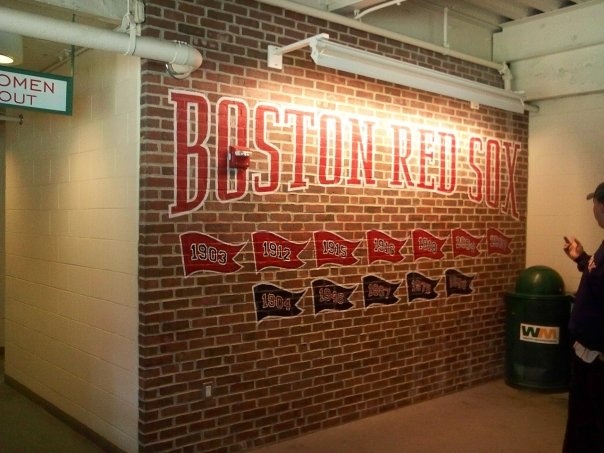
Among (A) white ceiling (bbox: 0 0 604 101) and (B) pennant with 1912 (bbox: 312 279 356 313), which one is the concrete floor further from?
(A) white ceiling (bbox: 0 0 604 101)

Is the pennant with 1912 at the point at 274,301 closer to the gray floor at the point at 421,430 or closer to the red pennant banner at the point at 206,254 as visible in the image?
the red pennant banner at the point at 206,254

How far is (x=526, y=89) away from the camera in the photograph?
23.9ft

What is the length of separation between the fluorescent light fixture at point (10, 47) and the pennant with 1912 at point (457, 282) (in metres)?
4.59

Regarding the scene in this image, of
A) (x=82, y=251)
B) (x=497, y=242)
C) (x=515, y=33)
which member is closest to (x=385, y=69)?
(x=515, y=33)

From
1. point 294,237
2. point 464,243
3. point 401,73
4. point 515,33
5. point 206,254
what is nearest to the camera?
point 206,254

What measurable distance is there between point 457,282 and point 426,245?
0.69 metres

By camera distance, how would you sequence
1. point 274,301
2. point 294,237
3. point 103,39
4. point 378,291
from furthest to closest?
point 378,291, point 294,237, point 274,301, point 103,39

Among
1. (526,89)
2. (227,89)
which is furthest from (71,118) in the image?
(526,89)

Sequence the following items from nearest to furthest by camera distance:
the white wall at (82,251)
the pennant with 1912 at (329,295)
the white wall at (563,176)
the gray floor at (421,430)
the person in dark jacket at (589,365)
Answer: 1. the person in dark jacket at (589,365)
2. the white wall at (82,251)
3. the gray floor at (421,430)
4. the pennant with 1912 at (329,295)
5. the white wall at (563,176)

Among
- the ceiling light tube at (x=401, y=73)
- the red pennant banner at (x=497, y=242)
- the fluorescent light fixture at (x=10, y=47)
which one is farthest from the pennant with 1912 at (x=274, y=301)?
the red pennant banner at (x=497, y=242)

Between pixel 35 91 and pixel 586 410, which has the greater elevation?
pixel 35 91

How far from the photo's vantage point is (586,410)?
14.3 ft

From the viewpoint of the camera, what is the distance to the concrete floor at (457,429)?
16.8ft

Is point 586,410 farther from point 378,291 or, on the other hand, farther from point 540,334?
point 540,334
